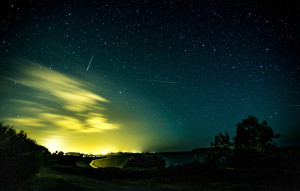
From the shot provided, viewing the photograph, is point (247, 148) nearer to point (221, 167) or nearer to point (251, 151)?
point (251, 151)

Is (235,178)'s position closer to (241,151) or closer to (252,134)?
(241,151)

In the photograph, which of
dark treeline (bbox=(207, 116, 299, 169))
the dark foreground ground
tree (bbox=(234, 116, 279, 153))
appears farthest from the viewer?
tree (bbox=(234, 116, 279, 153))

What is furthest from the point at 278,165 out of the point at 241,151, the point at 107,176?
the point at 107,176

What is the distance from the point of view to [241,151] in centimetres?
1305

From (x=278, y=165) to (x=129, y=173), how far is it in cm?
936

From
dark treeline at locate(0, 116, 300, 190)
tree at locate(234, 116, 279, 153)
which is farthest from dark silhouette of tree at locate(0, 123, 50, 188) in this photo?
tree at locate(234, 116, 279, 153)

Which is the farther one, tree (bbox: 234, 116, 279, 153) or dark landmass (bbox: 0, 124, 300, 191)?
tree (bbox: 234, 116, 279, 153)

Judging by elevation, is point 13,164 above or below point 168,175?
above

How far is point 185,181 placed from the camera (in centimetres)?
895

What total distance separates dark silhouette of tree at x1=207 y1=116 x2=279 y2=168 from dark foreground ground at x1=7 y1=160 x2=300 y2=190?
3.16m

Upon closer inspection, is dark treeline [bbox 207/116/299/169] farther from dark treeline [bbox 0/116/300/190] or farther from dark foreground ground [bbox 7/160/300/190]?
dark foreground ground [bbox 7/160/300/190]

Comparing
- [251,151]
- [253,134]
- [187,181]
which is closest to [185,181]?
[187,181]

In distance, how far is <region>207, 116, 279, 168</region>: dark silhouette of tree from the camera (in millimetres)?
12145

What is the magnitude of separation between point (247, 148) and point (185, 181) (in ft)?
22.4
